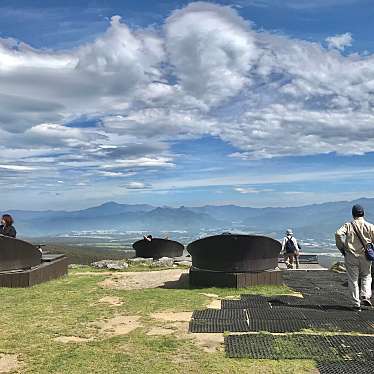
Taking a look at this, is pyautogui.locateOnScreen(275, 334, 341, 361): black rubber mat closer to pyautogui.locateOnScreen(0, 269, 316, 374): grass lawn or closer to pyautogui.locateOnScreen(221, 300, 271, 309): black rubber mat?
pyautogui.locateOnScreen(0, 269, 316, 374): grass lawn

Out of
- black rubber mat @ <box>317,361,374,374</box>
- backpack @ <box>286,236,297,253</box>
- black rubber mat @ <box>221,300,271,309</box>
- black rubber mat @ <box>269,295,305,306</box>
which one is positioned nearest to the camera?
black rubber mat @ <box>317,361,374,374</box>

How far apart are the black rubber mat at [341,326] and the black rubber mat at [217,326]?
46.9 inches

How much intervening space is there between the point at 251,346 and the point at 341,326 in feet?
7.03

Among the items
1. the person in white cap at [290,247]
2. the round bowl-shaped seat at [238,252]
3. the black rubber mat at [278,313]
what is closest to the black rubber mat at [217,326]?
the black rubber mat at [278,313]

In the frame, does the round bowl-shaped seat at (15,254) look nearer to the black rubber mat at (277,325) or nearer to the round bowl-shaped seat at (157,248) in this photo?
the black rubber mat at (277,325)

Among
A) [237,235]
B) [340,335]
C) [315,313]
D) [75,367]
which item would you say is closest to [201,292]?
[237,235]

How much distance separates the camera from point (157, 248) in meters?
25.9

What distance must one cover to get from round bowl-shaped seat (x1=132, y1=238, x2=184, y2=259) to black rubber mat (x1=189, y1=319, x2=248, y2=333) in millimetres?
17416

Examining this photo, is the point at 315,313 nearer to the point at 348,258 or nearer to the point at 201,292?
the point at 348,258

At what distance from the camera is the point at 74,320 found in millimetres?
8750

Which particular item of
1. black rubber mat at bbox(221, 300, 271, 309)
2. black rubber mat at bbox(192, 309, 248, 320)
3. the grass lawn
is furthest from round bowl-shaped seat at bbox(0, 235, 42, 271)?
black rubber mat at bbox(192, 309, 248, 320)

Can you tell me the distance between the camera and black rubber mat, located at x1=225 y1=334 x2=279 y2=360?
20.2ft

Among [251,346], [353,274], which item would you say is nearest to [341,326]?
[353,274]

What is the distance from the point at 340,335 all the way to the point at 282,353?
1.46 m
